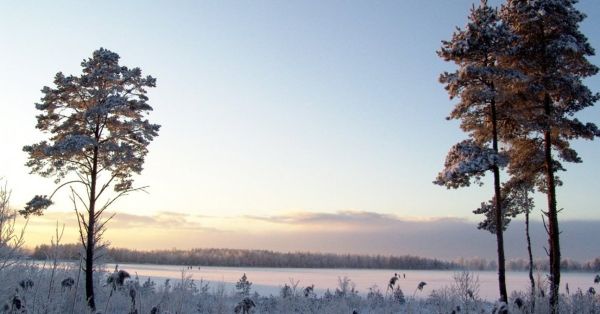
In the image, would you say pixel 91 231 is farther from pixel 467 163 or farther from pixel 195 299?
pixel 467 163

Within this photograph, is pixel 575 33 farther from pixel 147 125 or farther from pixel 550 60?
pixel 147 125

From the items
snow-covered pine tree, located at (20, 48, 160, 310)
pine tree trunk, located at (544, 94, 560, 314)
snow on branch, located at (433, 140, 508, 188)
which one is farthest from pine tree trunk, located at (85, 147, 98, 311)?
pine tree trunk, located at (544, 94, 560, 314)

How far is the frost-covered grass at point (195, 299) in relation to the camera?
8484 millimetres

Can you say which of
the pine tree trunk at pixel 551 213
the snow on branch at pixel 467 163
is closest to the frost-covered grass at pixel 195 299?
the pine tree trunk at pixel 551 213

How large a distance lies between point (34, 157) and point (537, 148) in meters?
20.3

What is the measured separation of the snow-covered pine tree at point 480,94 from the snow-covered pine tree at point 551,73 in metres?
1.15

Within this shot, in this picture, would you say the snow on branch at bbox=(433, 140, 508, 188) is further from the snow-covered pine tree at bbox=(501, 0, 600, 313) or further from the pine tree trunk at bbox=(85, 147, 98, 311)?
the pine tree trunk at bbox=(85, 147, 98, 311)

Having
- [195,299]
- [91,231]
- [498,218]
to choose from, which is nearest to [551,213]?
[498,218]

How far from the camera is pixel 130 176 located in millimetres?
22391

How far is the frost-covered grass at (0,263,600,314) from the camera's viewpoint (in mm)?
8484

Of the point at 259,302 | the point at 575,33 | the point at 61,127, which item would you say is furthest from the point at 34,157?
the point at 575,33

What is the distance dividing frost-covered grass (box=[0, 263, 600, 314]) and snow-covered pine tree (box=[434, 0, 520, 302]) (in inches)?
180

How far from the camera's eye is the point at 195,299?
2419cm

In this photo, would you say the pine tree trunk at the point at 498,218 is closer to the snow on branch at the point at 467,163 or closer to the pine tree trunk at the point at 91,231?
the snow on branch at the point at 467,163
